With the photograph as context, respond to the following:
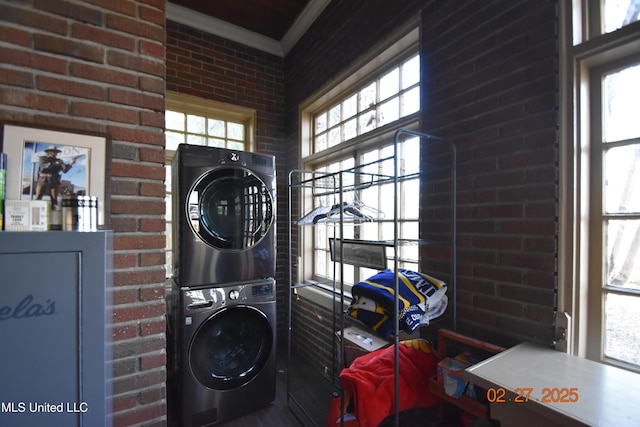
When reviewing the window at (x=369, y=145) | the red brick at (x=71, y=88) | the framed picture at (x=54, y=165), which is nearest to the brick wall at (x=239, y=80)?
the window at (x=369, y=145)

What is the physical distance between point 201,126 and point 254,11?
1206 mm

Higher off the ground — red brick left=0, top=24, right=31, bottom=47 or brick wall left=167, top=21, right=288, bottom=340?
brick wall left=167, top=21, right=288, bottom=340

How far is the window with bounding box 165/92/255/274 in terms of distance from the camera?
9.58ft

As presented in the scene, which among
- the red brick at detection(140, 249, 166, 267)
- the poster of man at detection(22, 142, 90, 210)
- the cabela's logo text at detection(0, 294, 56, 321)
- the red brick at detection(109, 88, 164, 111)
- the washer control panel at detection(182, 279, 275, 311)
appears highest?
the red brick at detection(109, 88, 164, 111)

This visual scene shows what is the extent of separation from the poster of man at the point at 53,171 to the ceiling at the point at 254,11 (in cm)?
224

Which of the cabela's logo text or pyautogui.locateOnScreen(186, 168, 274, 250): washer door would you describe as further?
pyautogui.locateOnScreen(186, 168, 274, 250): washer door

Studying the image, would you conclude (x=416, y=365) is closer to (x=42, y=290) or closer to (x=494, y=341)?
(x=494, y=341)

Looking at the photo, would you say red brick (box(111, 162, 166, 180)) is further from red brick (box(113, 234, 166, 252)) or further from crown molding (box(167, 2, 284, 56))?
crown molding (box(167, 2, 284, 56))

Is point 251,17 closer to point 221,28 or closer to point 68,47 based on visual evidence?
point 221,28

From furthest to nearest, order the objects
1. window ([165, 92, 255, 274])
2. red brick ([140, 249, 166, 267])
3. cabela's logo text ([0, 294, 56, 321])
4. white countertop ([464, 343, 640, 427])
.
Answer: window ([165, 92, 255, 274]) < red brick ([140, 249, 166, 267]) < white countertop ([464, 343, 640, 427]) < cabela's logo text ([0, 294, 56, 321])

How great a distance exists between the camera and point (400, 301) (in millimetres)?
1323
